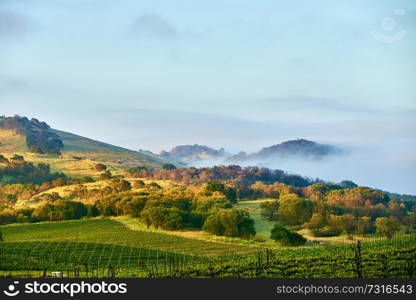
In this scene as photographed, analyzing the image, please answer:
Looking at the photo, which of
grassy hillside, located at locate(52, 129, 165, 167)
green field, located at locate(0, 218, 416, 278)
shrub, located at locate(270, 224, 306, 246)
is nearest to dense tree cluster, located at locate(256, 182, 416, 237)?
shrub, located at locate(270, 224, 306, 246)

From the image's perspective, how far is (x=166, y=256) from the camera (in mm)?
33000

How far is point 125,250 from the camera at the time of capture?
117 feet

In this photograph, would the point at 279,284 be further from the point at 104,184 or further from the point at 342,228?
the point at 104,184

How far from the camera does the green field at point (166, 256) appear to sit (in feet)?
69.6

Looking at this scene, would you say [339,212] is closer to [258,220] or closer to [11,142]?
[258,220]

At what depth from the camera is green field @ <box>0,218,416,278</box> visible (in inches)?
835

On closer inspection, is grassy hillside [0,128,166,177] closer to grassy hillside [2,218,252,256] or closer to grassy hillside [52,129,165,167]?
grassy hillside [52,129,165,167]

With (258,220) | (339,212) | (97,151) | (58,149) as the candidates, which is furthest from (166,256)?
(97,151)

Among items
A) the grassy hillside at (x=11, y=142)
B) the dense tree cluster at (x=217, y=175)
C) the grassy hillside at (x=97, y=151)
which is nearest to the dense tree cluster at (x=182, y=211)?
the dense tree cluster at (x=217, y=175)

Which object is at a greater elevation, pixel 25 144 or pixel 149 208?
pixel 25 144

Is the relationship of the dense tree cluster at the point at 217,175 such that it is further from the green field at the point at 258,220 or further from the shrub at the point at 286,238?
the shrub at the point at 286,238

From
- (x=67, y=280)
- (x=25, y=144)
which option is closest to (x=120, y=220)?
(x=67, y=280)

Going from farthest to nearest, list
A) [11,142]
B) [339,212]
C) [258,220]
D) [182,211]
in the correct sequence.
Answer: [11,142] < [339,212] < [258,220] < [182,211]

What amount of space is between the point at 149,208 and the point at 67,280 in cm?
3854
